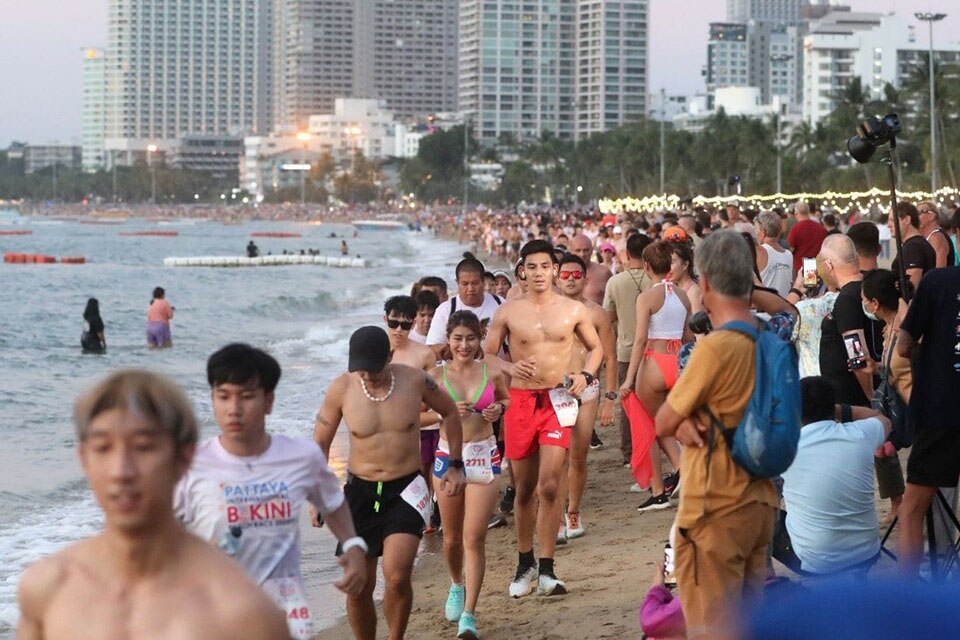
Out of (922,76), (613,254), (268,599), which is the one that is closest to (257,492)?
(268,599)

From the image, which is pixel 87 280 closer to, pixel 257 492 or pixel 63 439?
pixel 63 439

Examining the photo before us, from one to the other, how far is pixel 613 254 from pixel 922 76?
72181 millimetres

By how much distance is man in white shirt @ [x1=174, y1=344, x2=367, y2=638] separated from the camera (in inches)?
191

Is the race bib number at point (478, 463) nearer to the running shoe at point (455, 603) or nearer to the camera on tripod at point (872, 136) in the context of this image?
the running shoe at point (455, 603)

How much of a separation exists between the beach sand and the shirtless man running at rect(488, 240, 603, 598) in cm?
25

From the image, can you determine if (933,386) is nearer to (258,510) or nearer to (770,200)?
(258,510)

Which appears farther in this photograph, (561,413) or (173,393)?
(561,413)

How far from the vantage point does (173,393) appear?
2.89 metres

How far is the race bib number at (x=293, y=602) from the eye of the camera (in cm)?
488

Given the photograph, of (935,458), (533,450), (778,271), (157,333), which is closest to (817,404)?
(935,458)

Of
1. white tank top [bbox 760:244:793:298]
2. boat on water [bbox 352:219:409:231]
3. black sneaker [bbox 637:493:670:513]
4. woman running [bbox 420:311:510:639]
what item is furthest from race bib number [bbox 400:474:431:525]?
boat on water [bbox 352:219:409:231]

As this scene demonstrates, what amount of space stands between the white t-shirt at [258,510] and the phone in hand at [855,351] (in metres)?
4.05

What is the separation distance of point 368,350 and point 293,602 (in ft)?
6.76

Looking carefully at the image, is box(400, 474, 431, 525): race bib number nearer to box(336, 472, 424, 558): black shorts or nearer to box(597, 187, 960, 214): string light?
box(336, 472, 424, 558): black shorts
